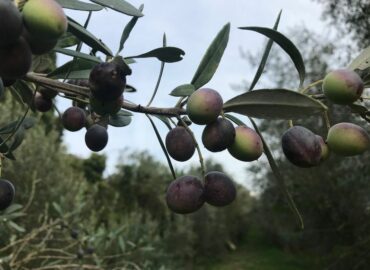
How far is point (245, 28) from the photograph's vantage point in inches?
27.2

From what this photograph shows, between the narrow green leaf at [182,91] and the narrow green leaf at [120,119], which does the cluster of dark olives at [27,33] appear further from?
the narrow green leaf at [120,119]

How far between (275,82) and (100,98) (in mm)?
14255

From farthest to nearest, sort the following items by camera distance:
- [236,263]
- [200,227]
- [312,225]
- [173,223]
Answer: [236,263] → [200,227] → [173,223] → [312,225]

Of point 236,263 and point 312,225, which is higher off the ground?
point 312,225

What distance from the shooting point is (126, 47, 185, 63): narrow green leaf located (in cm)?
77

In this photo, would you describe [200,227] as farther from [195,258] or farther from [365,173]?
[365,173]

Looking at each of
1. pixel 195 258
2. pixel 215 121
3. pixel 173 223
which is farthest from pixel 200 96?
pixel 195 258

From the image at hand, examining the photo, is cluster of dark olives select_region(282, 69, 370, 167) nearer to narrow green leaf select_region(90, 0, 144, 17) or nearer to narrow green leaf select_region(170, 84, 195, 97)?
narrow green leaf select_region(170, 84, 195, 97)

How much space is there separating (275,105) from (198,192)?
19cm

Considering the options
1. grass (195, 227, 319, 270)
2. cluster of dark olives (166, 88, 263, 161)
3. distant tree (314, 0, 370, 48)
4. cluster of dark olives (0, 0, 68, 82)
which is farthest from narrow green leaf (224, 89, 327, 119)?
grass (195, 227, 319, 270)

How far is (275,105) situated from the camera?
699mm

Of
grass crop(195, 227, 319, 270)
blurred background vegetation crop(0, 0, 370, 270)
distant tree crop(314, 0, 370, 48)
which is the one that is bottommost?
grass crop(195, 227, 319, 270)

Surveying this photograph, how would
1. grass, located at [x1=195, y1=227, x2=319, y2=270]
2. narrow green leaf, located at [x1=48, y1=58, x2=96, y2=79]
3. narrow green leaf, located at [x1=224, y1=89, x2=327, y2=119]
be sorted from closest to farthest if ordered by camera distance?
narrow green leaf, located at [x1=224, y1=89, x2=327, y2=119] < narrow green leaf, located at [x1=48, y1=58, x2=96, y2=79] < grass, located at [x1=195, y1=227, x2=319, y2=270]

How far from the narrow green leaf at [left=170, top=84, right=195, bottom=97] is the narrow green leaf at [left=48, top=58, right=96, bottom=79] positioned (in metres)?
0.19
